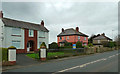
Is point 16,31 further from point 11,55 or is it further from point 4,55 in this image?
point 11,55

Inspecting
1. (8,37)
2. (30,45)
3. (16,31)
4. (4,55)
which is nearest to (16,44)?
(8,37)

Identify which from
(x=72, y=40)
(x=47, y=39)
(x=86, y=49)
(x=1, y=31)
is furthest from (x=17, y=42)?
(x=72, y=40)

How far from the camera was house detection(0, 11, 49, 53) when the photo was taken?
2100 cm

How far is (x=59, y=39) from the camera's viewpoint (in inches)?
1844

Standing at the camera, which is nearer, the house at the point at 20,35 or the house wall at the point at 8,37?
the house wall at the point at 8,37

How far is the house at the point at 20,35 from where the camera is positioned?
21.0 m

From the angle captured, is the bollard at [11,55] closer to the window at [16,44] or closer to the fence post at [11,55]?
the fence post at [11,55]

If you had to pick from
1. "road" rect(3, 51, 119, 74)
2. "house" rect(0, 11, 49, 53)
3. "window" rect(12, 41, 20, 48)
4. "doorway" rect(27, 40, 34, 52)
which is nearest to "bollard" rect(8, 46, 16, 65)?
"road" rect(3, 51, 119, 74)

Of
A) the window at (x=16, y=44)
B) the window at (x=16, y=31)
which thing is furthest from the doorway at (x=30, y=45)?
the window at (x=16, y=31)

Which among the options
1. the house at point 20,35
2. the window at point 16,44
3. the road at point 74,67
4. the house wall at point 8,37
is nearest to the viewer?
the road at point 74,67

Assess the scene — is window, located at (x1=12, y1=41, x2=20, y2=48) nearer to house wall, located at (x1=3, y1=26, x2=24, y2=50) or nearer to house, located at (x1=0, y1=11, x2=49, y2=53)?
house, located at (x1=0, y1=11, x2=49, y2=53)

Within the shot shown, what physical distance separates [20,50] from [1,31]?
523 centimetres

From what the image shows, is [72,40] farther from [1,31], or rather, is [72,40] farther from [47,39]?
[1,31]

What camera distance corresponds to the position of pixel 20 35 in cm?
2334
